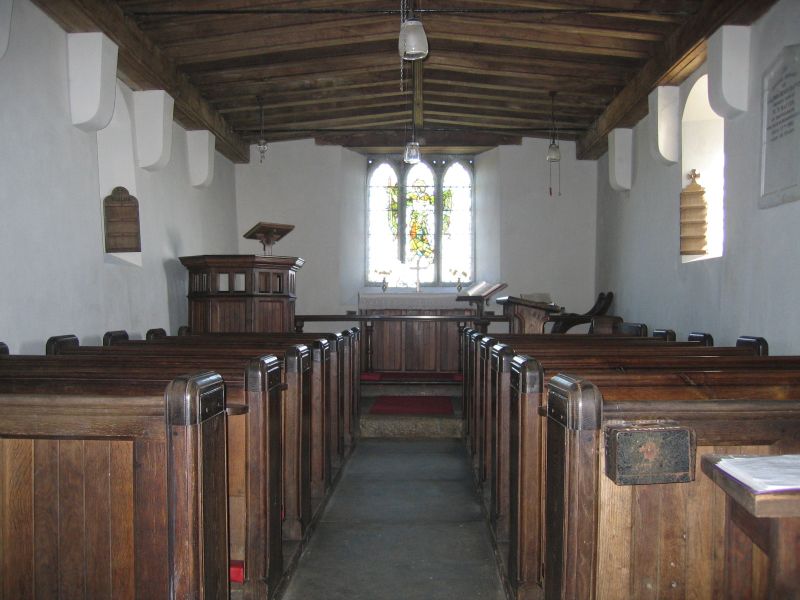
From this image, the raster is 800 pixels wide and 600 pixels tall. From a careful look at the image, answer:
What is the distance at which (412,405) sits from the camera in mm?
5668

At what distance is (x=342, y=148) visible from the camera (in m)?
9.09

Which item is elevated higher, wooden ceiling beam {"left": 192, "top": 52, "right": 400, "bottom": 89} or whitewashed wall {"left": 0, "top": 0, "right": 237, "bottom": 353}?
wooden ceiling beam {"left": 192, "top": 52, "right": 400, "bottom": 89}

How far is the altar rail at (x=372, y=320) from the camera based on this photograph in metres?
6.33

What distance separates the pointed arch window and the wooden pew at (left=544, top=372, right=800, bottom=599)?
813 cm

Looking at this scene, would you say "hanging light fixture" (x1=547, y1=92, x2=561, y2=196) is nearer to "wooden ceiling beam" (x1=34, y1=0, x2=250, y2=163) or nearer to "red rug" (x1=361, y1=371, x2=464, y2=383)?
"red rug" (x1=361, y1=371, x2=464, y2=383)

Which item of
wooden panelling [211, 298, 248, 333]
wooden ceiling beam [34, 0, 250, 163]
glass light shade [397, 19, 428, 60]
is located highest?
wooden ceiling beam [34, 0, 250, 163]

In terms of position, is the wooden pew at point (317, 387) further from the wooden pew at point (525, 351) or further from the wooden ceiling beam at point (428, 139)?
the wooden ceiling beam at point (428, 139)

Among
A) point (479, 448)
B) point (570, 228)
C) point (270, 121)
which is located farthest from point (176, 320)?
point (570, 228)

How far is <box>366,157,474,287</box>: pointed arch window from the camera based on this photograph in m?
9.71

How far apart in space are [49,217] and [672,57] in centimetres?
419

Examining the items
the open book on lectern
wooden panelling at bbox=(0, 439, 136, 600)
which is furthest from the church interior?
the open book on lectern

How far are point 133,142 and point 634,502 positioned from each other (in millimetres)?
4935

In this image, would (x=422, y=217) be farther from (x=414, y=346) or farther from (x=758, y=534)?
(x=758, y=534)

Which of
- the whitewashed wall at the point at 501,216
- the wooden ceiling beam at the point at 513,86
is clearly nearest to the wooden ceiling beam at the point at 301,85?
the wooden ceiling beam at the point at 513,86
